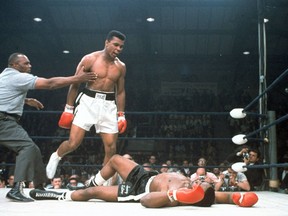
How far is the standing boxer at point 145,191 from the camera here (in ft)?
6.59

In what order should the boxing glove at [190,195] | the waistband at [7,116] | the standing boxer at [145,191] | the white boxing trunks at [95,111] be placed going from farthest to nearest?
the white boxing trunks at [95,111], the waistband at [7,116], the standing boxer at [145,191], the boxing glove at [190,195]

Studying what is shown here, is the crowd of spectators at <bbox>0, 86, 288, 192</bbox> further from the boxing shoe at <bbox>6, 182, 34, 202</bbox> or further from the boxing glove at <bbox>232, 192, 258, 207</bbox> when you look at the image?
the boxing glove at <bbox>232, 192, 258, 207</bbox>

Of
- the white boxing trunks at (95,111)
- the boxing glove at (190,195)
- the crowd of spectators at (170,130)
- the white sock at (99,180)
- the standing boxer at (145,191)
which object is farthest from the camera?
the crowd of spectators at (170,130)

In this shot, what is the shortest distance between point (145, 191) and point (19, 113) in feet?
3.18

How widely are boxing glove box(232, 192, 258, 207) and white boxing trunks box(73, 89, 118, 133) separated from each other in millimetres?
1270

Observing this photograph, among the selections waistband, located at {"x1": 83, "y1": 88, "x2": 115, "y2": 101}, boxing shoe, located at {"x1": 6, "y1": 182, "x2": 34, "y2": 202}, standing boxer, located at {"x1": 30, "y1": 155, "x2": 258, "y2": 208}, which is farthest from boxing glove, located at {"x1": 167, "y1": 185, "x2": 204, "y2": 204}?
waistband, located at {"x1": 83, "y1": 88, "x2": 115, "y2": 101}

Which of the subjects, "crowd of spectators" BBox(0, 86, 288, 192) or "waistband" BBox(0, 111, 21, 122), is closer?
"waistband" BBox(0, 111, 21, 122)

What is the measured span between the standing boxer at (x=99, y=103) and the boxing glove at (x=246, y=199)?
1233 mm

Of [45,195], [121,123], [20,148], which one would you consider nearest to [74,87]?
[121,123]

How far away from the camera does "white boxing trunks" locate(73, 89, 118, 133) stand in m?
3.05

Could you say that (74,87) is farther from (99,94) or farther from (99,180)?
(99,180)

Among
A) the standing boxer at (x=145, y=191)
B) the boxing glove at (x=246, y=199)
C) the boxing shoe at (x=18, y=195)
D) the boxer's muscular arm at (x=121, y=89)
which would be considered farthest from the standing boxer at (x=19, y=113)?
the boxing glove at (x=246, y=199)

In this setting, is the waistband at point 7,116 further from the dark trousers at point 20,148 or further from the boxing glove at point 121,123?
the boxing glove at point 121,123

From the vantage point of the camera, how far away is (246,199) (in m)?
2.10
